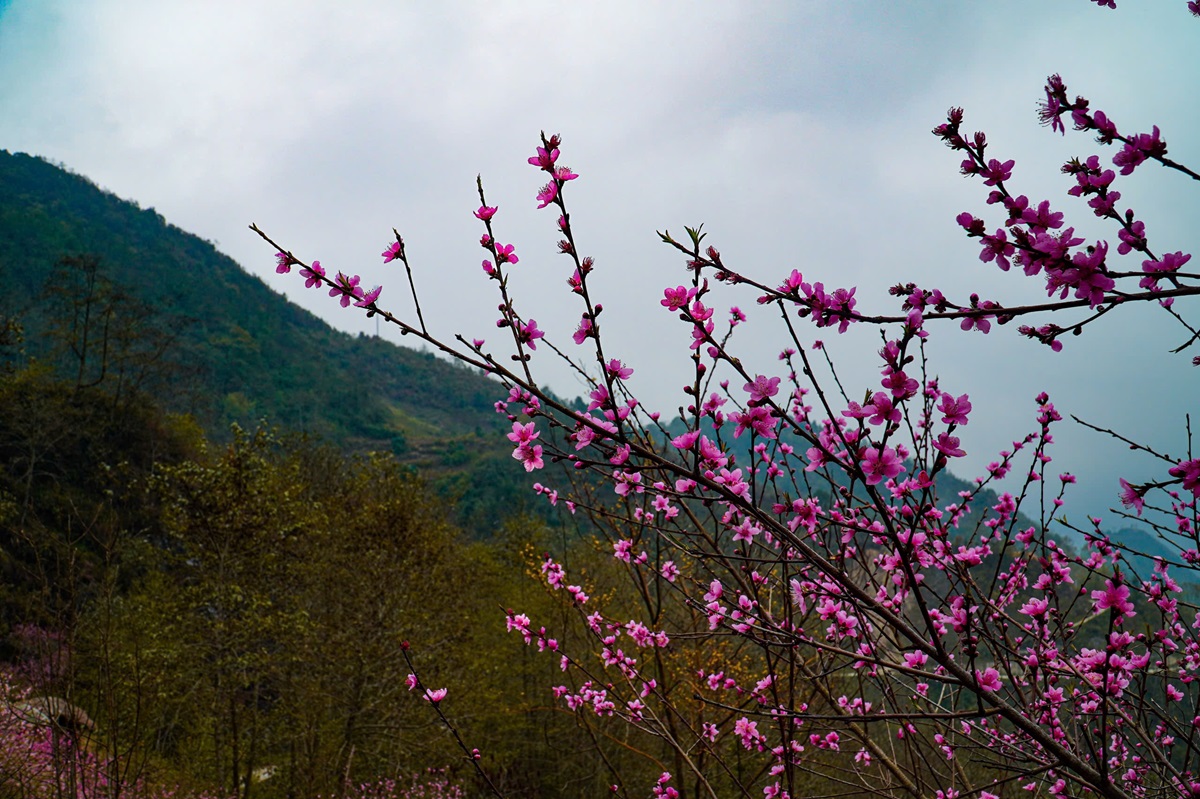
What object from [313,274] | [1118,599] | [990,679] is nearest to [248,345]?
[313,274]

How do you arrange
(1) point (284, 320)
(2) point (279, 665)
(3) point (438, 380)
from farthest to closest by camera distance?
(3) point (438, 380) < (1) point (284, 320) < (2) point (279, 665)

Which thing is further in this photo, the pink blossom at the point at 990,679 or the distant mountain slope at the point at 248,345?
the distant mountain slope at the point at 248,345

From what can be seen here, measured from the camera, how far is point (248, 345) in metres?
63.7

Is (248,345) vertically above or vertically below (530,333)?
above

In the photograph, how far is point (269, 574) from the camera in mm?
11336

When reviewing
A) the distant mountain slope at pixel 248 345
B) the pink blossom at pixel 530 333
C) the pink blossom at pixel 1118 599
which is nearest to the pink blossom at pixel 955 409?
the pink blossom at pixel 1118 599

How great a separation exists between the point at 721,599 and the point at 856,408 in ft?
4.03

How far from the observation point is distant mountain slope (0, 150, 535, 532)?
56062mm

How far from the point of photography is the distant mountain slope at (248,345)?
5606 centimetres

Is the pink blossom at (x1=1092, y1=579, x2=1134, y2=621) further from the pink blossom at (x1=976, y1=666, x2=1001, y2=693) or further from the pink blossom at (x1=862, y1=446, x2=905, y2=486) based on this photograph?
the pink blossom at (x1=862, y1=446, x2=905, y2=486)

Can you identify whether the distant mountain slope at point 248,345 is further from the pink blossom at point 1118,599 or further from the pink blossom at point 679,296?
the pink blossom at point 1118,599

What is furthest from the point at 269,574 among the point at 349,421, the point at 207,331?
the point at 207,331

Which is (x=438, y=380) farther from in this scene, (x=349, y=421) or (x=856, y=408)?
(x=856, y=408)

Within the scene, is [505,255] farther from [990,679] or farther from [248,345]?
[248,345]
